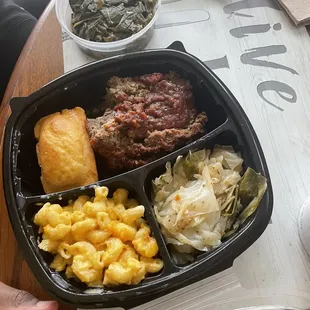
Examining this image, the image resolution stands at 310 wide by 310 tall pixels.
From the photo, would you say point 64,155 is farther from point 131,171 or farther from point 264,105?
point 264,105

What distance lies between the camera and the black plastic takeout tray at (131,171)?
3.98 ft

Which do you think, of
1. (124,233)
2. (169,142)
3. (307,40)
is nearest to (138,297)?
(124,233)

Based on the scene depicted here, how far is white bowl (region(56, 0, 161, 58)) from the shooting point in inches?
63.4

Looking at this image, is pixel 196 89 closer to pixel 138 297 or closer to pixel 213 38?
pixel 213 38

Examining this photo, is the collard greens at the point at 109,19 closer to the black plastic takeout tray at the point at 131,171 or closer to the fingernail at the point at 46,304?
the black plastic takeout tray at the point at 131,171

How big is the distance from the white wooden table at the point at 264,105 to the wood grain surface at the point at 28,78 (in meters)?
0.07

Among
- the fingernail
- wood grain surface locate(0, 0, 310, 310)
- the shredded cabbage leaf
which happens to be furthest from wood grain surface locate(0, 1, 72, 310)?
the shredded cabbage leaf

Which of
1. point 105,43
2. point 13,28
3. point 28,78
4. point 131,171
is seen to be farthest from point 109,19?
point 131,171

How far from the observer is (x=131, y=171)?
135 cm

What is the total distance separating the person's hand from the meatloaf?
469 millimetres

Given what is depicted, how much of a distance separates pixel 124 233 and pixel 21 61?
0.80 m

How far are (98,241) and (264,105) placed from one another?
776mm

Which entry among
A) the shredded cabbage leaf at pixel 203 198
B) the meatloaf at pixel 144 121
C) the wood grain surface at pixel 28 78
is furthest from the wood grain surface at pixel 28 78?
the shredded cabbage leaf at pixel 203 198

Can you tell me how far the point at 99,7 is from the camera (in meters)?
1.63
